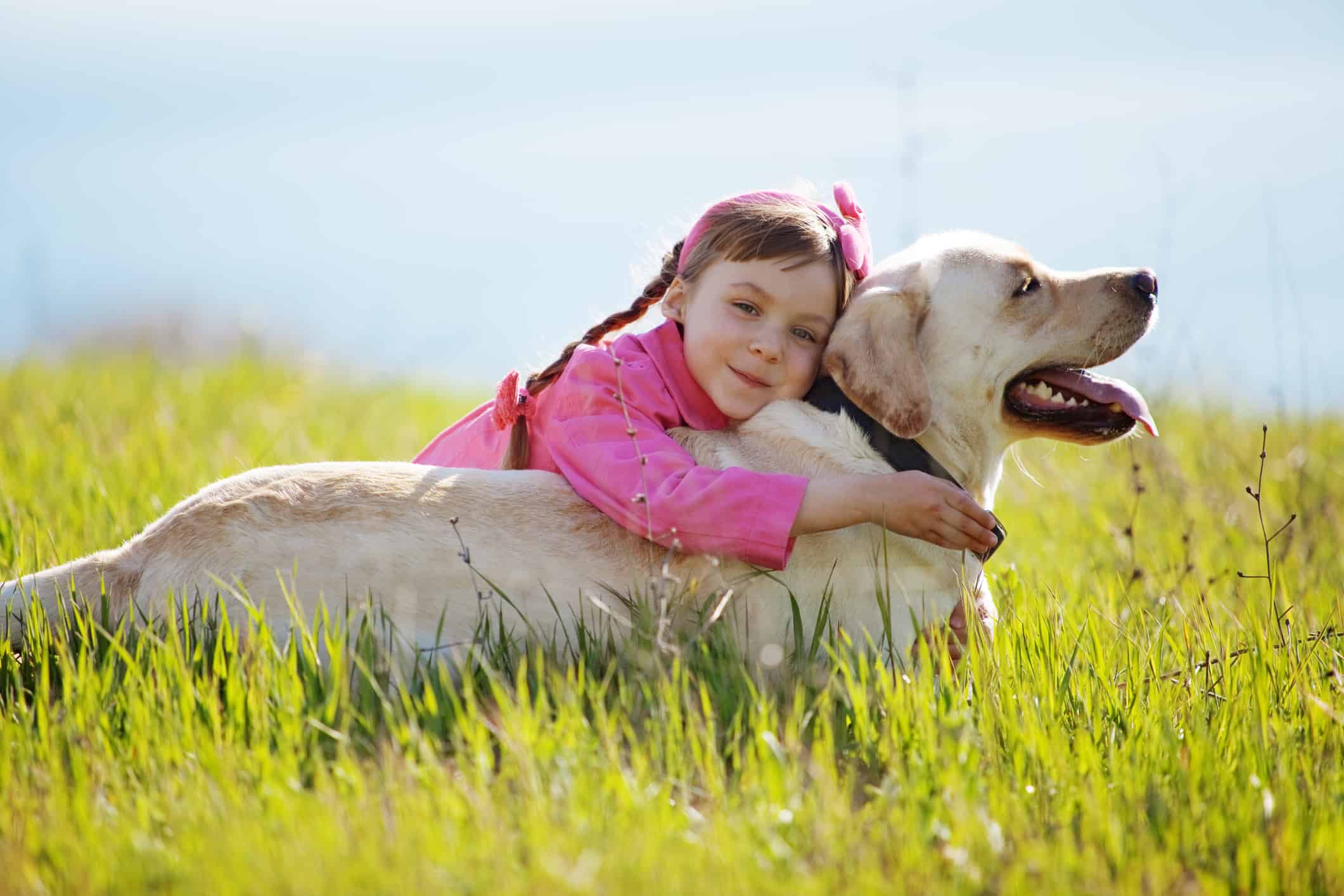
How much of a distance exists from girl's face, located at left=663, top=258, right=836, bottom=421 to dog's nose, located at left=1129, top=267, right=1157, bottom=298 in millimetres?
907

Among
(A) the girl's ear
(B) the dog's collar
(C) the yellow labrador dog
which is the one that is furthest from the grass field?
(A) the girl's ear

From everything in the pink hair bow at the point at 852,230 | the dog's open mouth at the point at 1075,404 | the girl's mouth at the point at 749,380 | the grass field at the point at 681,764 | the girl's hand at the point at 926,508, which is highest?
the pink hair bow at the point at 852,230

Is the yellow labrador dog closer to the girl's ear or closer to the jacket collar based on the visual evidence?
the jacket collar

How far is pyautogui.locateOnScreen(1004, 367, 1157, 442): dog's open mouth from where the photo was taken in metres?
3.37

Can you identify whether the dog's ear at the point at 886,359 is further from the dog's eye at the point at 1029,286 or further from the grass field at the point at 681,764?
the grass field at the point at 681,764

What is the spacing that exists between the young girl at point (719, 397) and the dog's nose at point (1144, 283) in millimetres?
810

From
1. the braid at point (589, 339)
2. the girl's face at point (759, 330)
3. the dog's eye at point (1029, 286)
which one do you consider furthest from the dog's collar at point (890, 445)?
the braid at point (589, 339)

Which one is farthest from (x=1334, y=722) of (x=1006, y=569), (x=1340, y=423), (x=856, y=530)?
(x=1340, y=423)

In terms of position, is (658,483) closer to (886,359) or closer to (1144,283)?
(886,359)

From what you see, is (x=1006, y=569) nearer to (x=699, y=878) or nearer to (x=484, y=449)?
(x=484, y=449)

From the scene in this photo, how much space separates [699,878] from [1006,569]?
2652 mm

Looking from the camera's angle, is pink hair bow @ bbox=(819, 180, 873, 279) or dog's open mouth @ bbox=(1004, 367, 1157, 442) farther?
pink hair bow @ bbox=(819, 180, 873, 279)

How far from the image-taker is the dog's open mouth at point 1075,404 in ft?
11.1

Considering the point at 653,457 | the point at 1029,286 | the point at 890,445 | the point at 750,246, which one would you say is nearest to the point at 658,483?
the point at 653,457
